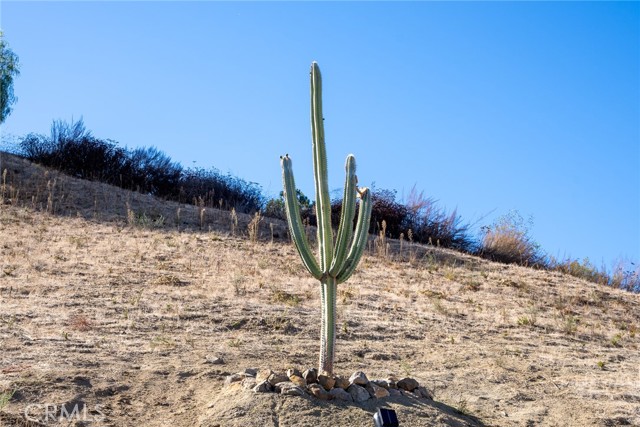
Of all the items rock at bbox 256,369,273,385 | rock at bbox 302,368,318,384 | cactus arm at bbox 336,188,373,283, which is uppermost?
cactus arm at bbox 336,188,373,283

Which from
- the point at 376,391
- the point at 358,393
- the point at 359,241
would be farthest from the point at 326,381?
the point at 359,241

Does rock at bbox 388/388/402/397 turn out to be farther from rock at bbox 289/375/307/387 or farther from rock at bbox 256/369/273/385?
rock at bbox 256/369/273/385

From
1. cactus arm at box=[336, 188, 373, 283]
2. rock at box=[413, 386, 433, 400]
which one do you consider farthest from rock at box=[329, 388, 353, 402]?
cactus arm at box=[336, 188, 373, 283]

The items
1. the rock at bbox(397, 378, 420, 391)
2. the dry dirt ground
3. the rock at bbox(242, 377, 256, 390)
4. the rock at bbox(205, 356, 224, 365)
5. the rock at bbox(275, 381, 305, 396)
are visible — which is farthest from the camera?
the rock at bbox(205, 356, 224, 365)

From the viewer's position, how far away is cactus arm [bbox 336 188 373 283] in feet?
18.3

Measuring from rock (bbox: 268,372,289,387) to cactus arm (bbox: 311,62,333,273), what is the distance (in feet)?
2.42

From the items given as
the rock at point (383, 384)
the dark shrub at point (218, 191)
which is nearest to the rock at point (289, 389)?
the rock at point (383, 384)

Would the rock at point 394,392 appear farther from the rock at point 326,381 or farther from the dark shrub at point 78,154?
the dark shrub at point 78,154

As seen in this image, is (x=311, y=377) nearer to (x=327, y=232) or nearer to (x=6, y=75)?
(x=327, y=232)

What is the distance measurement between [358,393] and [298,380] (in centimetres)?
39

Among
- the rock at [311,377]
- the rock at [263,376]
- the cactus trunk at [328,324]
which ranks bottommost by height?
the rock at [263,376]

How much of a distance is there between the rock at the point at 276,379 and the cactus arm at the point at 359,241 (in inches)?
28.6

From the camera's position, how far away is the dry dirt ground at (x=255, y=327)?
5.40m

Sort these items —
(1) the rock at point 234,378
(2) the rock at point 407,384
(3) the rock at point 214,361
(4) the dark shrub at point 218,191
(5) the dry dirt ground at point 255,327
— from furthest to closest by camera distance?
(4) the dark shrub at point 218,191 → (3) the rock at point 214,361 → (2) the rock at point 407,384 → (1) the rock at point 234,378 → (5) the dry dirt ground at point 255,327
